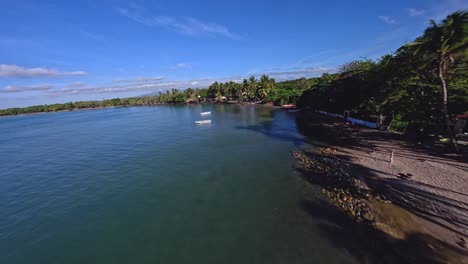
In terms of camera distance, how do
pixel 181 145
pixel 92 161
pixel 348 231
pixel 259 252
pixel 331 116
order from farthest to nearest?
pixel 331 116 < pixel 181 145 < pixel 92 161 < pixel 348 231 < pixel 259 252

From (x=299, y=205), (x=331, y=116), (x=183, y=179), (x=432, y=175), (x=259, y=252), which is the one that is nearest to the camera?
(x=259, y=252)

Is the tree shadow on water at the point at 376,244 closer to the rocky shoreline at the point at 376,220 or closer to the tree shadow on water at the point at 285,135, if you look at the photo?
the rocky shoreline at the point at 376,220

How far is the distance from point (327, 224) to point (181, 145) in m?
25.3

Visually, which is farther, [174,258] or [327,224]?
[327,224]

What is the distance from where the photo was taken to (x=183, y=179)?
795 inches

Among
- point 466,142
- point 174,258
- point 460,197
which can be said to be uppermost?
point 466,142

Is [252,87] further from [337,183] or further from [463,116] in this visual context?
[337,183]

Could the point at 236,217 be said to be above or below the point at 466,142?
below

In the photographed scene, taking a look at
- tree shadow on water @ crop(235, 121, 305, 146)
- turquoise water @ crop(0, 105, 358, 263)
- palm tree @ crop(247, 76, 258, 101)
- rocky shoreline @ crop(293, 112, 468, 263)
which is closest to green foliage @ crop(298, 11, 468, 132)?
tree shadow on water @ crop(235, 121, 305, 146)

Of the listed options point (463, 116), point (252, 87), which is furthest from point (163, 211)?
point (252, 87)

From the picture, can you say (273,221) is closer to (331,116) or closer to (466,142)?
(466,142)

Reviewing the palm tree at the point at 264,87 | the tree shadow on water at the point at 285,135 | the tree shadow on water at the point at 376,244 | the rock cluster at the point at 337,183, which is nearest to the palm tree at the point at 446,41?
the rock cluster at the point at 337,183

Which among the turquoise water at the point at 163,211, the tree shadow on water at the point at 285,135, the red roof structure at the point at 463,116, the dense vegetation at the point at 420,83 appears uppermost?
the dense vegetation at the point at 420,83

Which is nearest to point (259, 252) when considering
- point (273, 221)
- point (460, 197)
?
point (273, 221)
